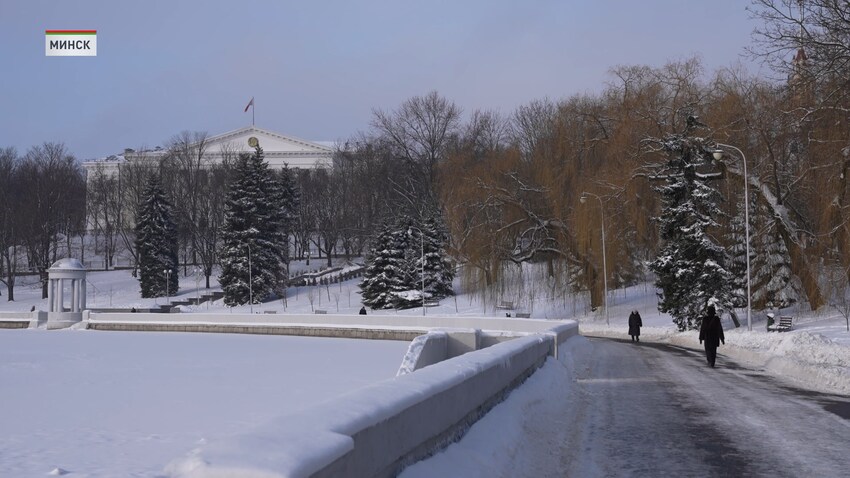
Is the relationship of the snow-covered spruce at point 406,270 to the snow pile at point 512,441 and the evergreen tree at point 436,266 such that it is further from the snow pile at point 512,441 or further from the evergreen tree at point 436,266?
the snow pile at point 512,441

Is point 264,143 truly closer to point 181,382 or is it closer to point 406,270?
point 406,270

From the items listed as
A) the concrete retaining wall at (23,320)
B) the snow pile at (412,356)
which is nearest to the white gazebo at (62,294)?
the concrete retaining wall at (23,320)

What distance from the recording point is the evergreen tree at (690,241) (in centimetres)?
4534

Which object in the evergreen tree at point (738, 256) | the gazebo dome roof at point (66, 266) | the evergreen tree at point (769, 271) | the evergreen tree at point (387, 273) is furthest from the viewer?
the evergreen tree at point (387, 273)

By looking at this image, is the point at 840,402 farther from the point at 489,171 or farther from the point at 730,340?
the point at 489,171

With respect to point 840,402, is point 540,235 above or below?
above

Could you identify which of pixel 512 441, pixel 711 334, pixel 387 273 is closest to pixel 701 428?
pixel 512 441

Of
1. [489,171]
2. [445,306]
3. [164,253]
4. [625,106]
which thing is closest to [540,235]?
[489,171]

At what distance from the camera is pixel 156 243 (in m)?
90.6

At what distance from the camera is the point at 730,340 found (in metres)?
34.3

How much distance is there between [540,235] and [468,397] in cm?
4863

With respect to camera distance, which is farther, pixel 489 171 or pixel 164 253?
pixel 164 253

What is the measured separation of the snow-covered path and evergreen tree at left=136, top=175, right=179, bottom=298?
69958mm

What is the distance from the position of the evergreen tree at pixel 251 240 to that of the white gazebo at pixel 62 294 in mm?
13208
